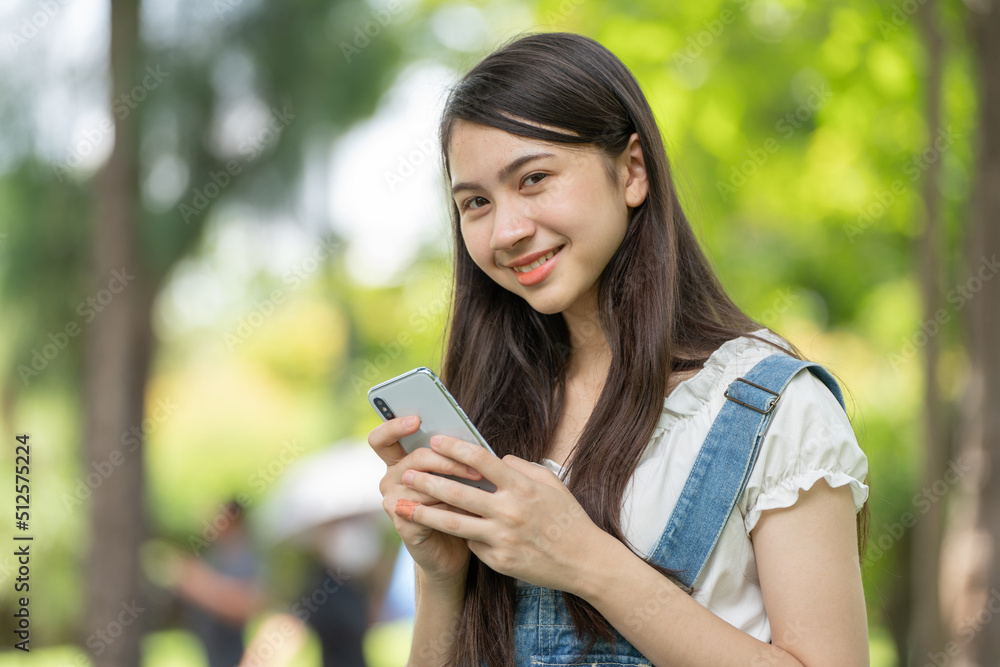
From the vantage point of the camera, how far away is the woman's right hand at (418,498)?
51.3 inches

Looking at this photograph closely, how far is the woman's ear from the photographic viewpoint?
1522 millimetres

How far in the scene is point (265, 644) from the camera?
5.75 m

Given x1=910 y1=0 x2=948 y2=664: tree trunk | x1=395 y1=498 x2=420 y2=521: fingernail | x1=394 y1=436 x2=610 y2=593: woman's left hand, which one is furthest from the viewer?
x1=910 y1=0 x2=948 y2=664: tree trunk

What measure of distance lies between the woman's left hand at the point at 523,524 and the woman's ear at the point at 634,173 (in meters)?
0.56

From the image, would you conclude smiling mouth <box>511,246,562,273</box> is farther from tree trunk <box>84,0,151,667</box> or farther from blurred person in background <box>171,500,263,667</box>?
blurred person in background <box>171,500,263,667</box>

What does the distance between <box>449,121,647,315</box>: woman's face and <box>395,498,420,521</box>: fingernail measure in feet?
1.31

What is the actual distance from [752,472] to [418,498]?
0.51 metres

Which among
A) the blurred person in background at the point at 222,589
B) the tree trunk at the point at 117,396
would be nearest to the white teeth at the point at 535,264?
the tree trunk at the point at 117,396

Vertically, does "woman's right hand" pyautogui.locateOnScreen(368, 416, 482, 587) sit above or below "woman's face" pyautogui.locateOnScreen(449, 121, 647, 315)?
below

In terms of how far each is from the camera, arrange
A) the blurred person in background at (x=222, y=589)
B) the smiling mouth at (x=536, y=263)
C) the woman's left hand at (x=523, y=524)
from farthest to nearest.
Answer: the blurred person in background at (x=222, y=589), the smiling mouth at (x=536, y=263), the woman's left hand at (x=523, y=524)

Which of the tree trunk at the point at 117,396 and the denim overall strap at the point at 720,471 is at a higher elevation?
the tree trunk at the point at 117,396

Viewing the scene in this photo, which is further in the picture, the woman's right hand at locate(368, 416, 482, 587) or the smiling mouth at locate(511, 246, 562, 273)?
the smiling mouth at locate(511, 246, 562, 273)

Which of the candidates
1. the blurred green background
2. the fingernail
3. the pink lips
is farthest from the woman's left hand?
the blurred green background

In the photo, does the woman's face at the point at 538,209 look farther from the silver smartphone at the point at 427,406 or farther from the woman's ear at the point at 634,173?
the silver smartphone at the point at 427,406
